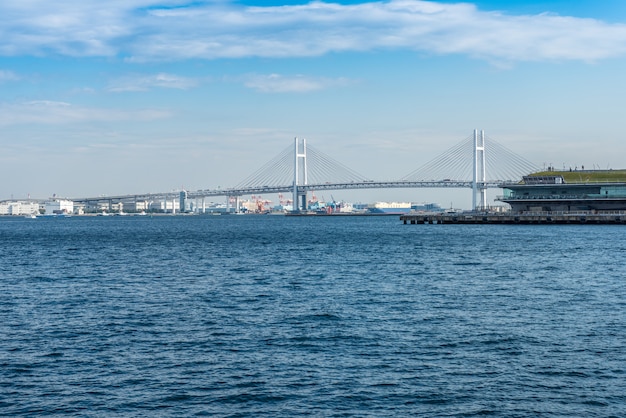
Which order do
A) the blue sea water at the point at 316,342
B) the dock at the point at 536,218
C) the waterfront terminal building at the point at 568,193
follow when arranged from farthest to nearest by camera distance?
the waterfront terminal building at the point at 568,193
the dock at the point at 536,218
the blue sea water at the point at 316,342

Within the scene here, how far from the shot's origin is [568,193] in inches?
3450

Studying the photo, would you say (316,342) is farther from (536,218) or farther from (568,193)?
(568,193)

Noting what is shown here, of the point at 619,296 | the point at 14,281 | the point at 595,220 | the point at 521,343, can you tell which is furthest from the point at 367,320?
the point at 595,220

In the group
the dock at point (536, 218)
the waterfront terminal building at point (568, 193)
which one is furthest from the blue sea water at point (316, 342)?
the waterfront terminal building at point (568, 193)

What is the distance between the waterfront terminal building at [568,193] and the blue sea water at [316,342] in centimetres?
5653

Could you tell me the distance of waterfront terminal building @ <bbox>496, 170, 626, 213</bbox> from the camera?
85.3m

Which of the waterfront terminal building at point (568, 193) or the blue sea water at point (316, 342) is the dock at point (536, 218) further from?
the blue sea water at point (316, 342)

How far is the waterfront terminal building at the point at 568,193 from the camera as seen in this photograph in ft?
280

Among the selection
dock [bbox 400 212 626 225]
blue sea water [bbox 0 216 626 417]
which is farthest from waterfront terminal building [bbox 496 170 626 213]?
blue sea water [bbox 0 216 626 417]

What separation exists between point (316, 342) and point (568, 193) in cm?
7638

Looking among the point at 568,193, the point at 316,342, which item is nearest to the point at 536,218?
the point at 568,193

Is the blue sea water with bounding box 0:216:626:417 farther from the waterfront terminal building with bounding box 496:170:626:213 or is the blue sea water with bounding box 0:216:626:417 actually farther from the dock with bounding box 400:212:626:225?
the waterfront terminal building with bounding box 496:170:626:213

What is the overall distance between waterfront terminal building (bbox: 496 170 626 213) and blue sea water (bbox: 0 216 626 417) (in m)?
56.5

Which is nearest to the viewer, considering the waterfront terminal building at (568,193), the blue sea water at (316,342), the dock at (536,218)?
the blue sea water at (316,342)
